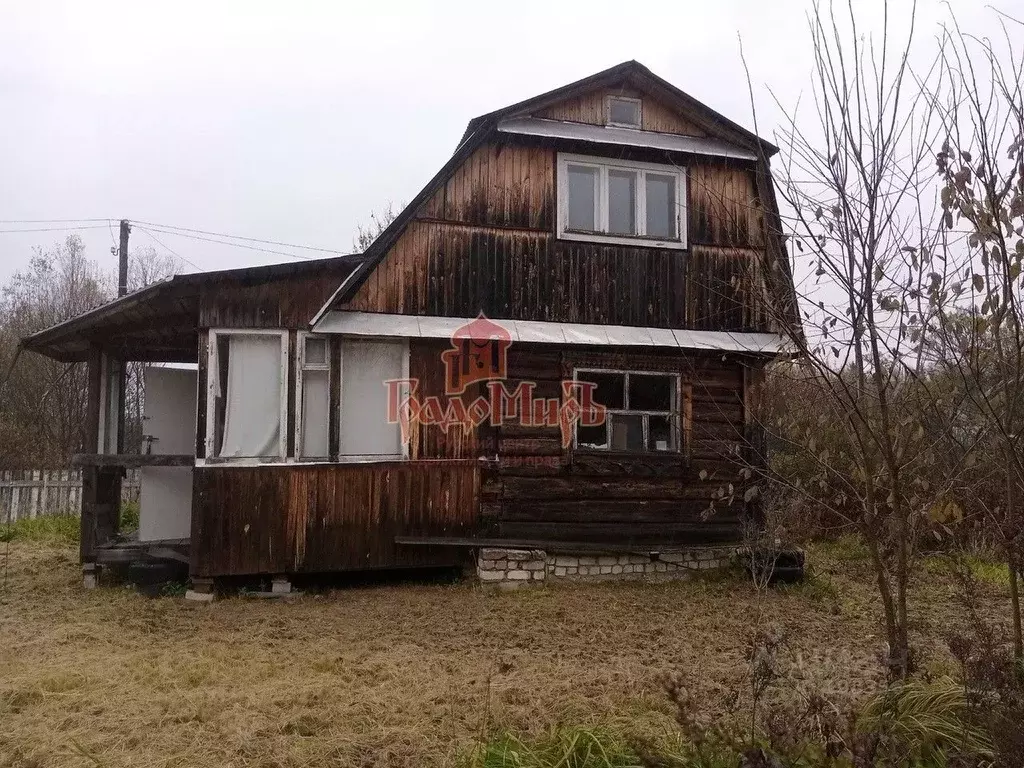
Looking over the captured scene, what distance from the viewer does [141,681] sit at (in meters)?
5.95

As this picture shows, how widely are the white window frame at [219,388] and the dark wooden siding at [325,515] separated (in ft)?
0.41

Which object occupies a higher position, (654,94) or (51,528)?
(654,94)

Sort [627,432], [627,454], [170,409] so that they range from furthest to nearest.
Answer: [170,409]
[627,432]
[627,454]

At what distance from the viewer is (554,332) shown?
9672mm

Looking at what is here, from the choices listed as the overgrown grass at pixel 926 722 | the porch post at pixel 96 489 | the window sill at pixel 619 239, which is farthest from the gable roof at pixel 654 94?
the overgrown grass at pixel 926 722

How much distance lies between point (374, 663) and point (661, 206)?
7.16 m

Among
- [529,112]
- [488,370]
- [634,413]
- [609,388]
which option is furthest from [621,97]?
[634,413]

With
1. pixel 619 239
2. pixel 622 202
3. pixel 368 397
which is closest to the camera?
pixel 368 397

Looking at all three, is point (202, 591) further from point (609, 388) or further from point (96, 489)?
point (609, 388)

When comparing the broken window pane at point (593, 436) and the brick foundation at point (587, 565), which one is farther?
the broken window pane at point (593, 436)

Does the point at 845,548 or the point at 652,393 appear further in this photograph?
the point at 845,548

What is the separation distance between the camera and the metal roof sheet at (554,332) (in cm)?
907

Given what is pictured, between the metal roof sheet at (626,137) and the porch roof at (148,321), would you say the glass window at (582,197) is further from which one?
the porch roof at (148,321)

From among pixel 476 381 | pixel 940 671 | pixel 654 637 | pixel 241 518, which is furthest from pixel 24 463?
pixel 940 671
